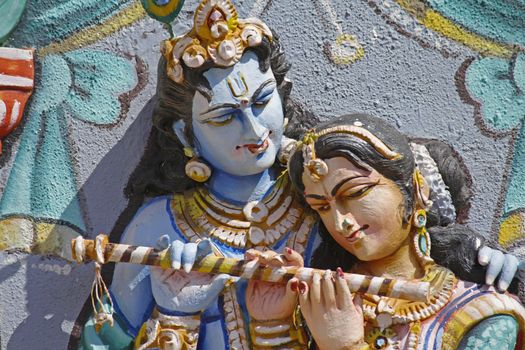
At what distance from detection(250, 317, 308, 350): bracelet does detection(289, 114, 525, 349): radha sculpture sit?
0.08m

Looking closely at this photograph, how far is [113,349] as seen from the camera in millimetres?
3203

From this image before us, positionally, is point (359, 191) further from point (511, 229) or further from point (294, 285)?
point (511, 229)

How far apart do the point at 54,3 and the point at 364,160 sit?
33.8 inches

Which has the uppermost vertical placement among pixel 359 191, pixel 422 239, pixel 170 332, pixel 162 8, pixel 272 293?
pixel 162 8

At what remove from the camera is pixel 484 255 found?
10.2 feet

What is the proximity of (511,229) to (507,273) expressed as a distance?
0.31 metres

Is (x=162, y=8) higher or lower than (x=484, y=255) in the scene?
higher

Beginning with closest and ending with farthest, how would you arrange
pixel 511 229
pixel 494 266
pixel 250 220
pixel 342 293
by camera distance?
pixel 342 293
pixel 494 266
pixel 250 220
pixel 511 229

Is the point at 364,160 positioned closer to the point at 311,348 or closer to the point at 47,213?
the point at 311,348

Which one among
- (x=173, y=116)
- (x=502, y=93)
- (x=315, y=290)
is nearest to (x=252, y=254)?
(x=315, y=290)

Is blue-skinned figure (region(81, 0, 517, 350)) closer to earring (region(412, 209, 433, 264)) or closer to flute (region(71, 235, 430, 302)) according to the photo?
flute (region(71, 235, 430, 302))

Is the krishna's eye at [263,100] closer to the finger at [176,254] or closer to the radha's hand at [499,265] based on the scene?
the finger at [176,254]

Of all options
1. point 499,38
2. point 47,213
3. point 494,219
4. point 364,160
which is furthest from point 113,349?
point 499,38

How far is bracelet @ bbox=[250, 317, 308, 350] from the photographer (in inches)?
121
